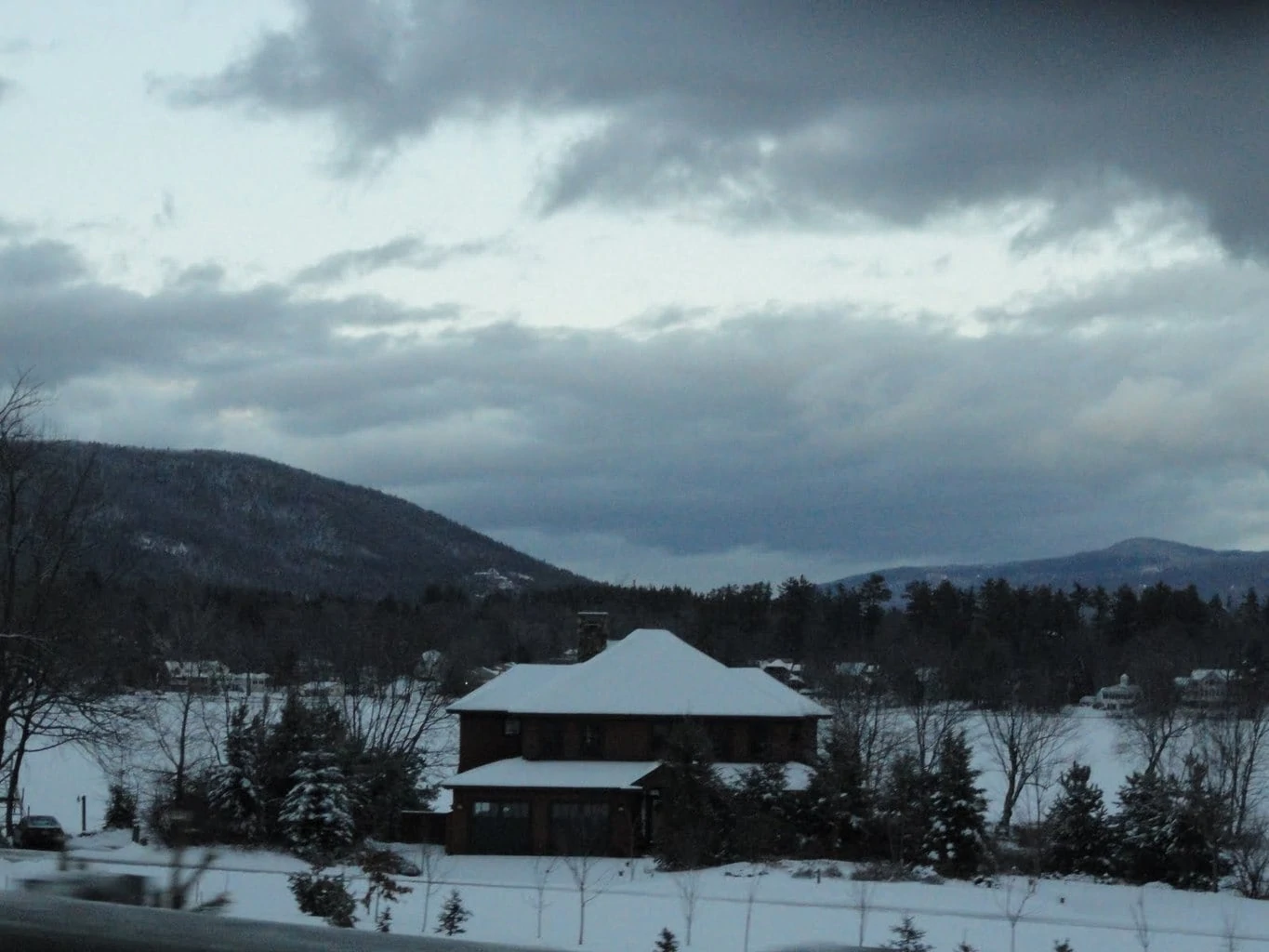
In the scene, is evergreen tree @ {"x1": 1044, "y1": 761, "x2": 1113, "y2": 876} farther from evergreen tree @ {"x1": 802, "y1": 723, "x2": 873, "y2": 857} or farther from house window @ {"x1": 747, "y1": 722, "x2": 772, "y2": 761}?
house window @ {"x1": 747, "y1": 722, "x2": 772, "y2": 761}

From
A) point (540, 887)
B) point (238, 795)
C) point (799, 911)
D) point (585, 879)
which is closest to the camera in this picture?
point (540, 887)

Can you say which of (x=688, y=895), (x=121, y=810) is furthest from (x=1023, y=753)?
(x=121, y=810)

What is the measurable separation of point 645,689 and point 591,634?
10623mm

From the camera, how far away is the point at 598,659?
51.0 m

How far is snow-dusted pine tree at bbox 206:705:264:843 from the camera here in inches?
1706

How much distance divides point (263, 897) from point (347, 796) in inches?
661

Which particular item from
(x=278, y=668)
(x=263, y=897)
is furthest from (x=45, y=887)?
(x=278, y=668)

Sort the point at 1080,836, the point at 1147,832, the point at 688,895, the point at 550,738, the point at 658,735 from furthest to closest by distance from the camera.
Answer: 1. the point at 550,738
2. the point at 658,735
3. the point at 1080,836
4. the point at 1147,832
5. the point at 688,895

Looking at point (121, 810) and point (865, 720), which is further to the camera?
point (865, 720)

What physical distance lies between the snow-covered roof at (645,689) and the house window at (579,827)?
4500 millimetres

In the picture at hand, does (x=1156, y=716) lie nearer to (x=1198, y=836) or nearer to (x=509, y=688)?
(x=1198, y=836)

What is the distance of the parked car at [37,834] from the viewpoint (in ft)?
123

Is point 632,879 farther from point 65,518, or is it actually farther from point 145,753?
point 145,753

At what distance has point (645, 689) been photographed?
48.2 m
